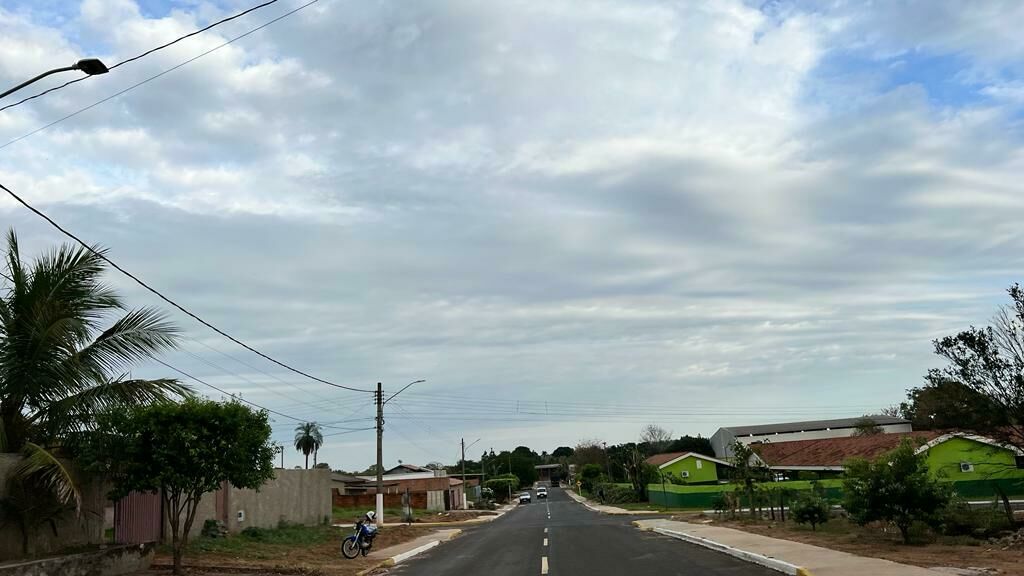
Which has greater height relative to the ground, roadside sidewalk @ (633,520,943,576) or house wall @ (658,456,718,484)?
roadside sidewalk @ (633,520,943,576)

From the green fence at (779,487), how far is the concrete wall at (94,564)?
2089 centimetres

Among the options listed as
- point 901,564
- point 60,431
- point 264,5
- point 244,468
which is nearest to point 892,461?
point 901,564

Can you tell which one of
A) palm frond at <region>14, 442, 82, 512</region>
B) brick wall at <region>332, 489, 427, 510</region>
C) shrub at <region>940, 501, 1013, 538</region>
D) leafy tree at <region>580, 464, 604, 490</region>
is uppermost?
palm frond at <region>14, 442, 82, 512</region>

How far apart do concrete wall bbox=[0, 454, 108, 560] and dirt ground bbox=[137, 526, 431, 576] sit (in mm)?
1517

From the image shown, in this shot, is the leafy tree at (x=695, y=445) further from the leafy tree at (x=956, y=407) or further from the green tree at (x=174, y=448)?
the green tree at (x=174, y=448)

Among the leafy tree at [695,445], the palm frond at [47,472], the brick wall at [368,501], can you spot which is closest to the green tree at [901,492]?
the palm frond at [47,472]

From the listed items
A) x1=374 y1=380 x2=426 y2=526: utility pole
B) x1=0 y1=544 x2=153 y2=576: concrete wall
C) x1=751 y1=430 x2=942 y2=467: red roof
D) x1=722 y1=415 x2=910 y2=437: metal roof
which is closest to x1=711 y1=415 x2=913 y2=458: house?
x1=722 y1=415 x2=910 y2=437: metal roof

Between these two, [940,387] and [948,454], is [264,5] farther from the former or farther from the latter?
[948,454]

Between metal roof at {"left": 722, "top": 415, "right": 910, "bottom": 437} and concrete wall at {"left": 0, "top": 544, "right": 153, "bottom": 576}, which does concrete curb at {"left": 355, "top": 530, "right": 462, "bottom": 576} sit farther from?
metal roof at {"left": 722, "top": 415, "right": 910, "bottom": 437}

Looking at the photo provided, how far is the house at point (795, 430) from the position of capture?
102 m

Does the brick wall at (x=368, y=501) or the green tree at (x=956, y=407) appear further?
the brick wall at (x=368, y=501)

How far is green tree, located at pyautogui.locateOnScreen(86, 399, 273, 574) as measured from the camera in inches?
608

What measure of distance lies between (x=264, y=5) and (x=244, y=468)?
32.3 feet

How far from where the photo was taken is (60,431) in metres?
15.8
